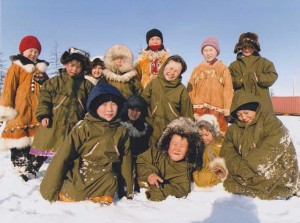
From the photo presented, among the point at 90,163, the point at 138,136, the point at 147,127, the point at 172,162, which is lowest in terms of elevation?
the point at 172,162

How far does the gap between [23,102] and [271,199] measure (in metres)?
3.71

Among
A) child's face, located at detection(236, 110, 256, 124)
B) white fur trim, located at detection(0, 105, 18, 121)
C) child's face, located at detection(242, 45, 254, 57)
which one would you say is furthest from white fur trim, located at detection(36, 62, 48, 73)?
child's face, located at detection(242, 45, 254, 57)

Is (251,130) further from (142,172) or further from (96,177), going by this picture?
(96,177)

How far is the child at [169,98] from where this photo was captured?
470 centimetres

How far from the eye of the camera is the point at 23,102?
15.8 feet

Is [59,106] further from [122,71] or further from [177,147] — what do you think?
[177,147]

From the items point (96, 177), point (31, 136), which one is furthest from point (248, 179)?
point (31, 136)

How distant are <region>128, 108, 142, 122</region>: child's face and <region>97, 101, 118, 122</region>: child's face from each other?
982mm

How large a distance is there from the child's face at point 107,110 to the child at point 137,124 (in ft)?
3.14

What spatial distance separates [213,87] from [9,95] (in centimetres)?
312

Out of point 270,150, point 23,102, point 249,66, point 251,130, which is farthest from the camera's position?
point 249,66

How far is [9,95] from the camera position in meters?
4.71

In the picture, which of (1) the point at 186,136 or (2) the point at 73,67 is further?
(2) the point at 73,67

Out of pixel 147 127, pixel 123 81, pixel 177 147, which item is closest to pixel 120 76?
pixel 123 81
